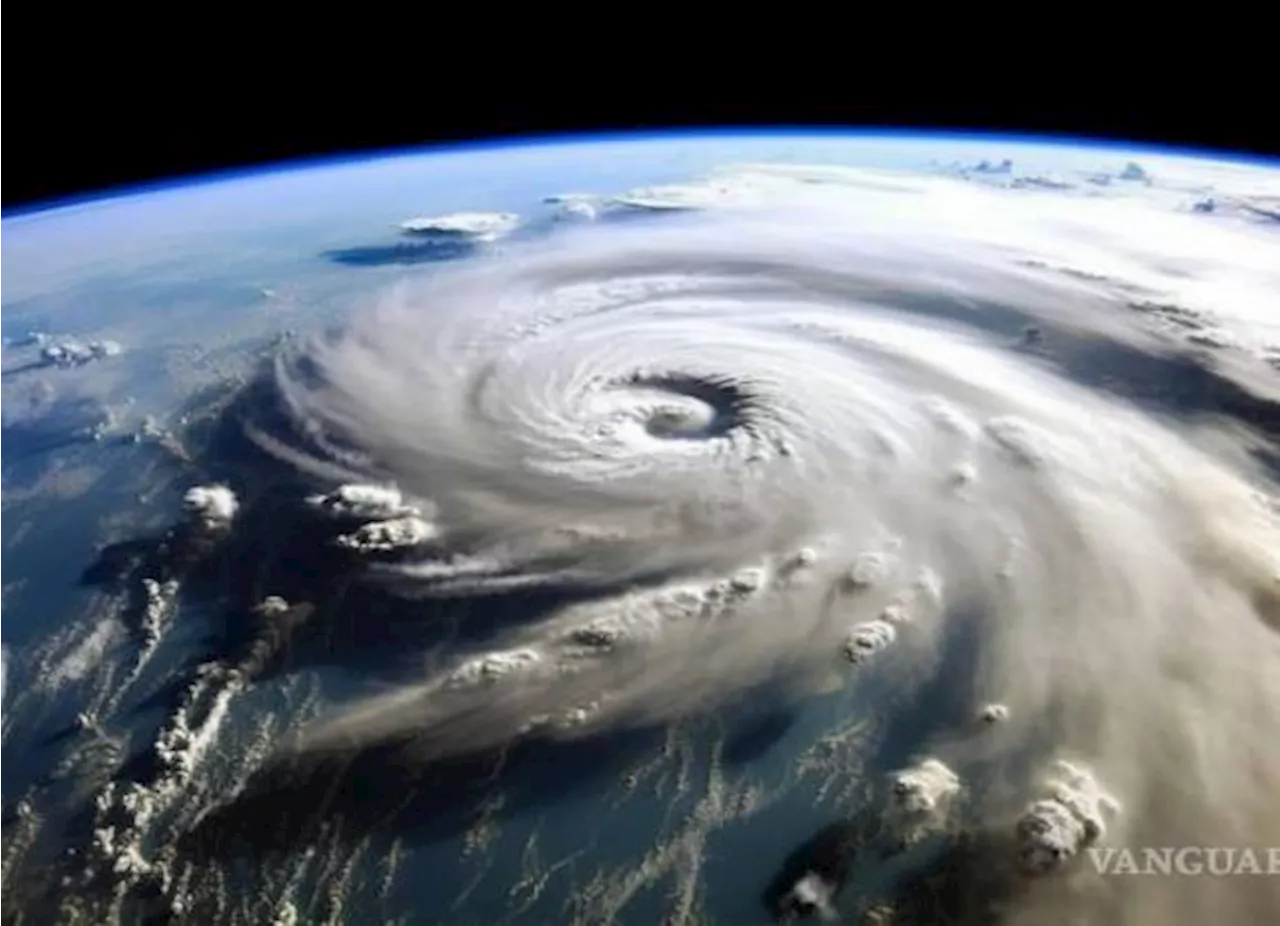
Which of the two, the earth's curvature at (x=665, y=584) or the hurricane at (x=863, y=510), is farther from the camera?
the hurricane at (x=863, y=510)

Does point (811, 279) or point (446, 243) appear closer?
point (811, 279)

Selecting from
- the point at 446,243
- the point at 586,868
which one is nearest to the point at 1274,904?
the point at 586,868

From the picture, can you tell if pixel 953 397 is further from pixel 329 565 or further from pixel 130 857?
pixel 130 857

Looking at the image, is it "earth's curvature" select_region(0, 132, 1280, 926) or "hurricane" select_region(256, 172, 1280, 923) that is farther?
"hurricane" select_region(256, 172, 1280, 923)
